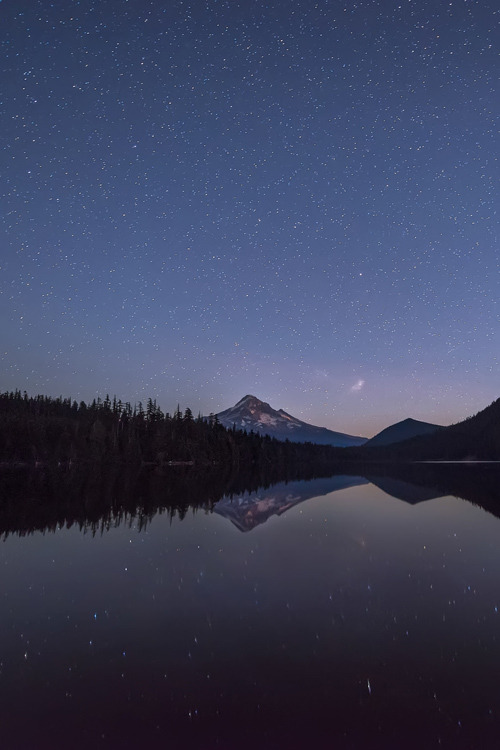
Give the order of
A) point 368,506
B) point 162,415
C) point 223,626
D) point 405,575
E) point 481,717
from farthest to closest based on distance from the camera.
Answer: point 162,415 → point 368,506 → point 405,575 → point 223,626 → point 481,717

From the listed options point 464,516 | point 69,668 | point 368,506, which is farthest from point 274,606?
point 368,506

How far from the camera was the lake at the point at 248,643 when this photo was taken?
22.6 ft

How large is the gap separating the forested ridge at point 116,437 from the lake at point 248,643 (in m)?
107

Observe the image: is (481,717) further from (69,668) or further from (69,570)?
(69,570)

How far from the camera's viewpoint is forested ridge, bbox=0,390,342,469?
118m

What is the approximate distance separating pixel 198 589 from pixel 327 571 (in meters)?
5.17

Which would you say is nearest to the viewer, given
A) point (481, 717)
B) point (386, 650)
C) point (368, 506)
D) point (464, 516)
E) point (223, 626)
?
point (481, 717)

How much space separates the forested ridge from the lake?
10738 centimetres

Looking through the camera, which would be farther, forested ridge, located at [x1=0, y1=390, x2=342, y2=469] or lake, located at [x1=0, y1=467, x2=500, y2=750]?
A: forested ridge, located at [x1=0, y1=390, x2=342, y2=469]

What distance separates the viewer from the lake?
6.89 meters

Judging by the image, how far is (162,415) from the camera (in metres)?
169

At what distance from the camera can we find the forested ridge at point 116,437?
118 meters

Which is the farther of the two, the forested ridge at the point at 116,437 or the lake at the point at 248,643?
the forested ridge at the point at 116,437

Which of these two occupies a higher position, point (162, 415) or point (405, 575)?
point (162, 415)
